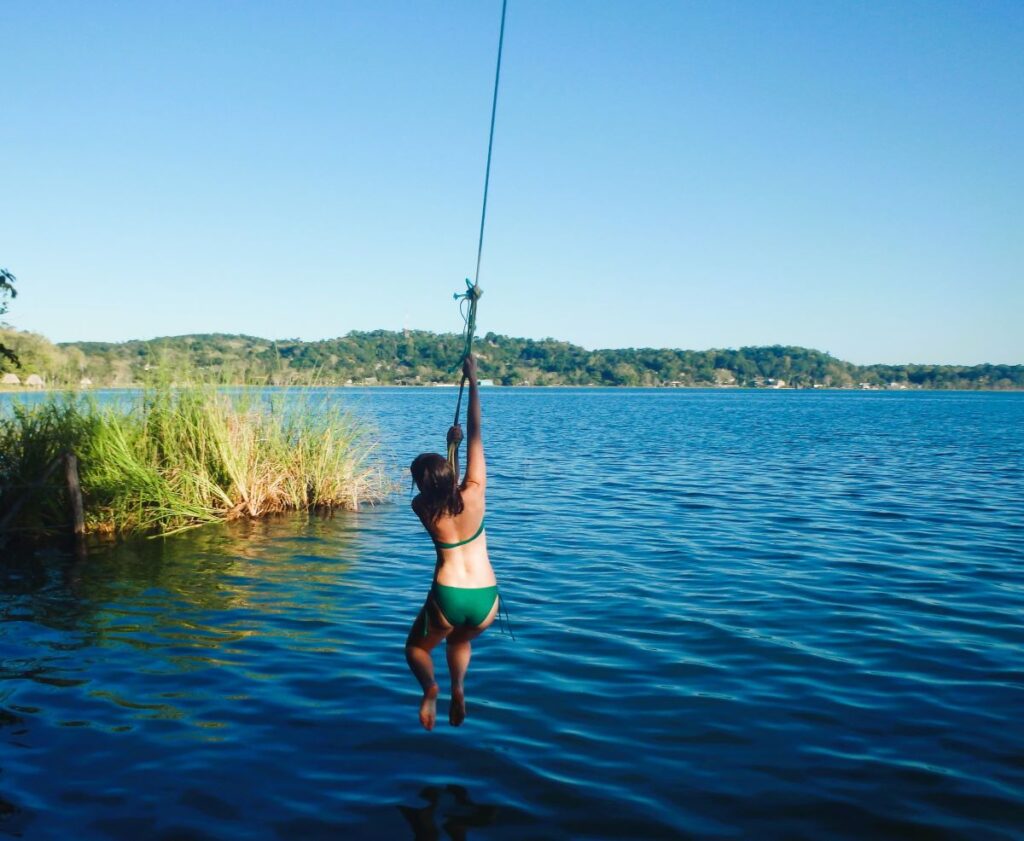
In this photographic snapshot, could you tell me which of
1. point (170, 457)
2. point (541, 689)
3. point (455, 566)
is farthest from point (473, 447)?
point (170, 457)

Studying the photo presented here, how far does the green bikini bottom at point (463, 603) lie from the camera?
5.84 meters

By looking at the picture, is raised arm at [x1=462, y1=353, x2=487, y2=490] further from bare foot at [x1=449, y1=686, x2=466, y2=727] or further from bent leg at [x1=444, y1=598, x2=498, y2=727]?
bare foot at [x1=449, y1=686, x2=466, y2=727]

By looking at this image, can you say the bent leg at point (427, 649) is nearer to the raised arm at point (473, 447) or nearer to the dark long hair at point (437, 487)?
the dark long hair at point (437, 487)

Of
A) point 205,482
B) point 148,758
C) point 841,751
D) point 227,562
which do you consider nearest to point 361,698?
point 148,758

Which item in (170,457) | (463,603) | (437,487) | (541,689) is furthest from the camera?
(170,457)

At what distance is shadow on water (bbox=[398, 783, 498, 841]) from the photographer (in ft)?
17.6

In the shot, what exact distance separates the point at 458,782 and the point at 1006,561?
10.7 metres

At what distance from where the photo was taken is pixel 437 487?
5.71m

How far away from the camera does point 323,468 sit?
17.6 metres

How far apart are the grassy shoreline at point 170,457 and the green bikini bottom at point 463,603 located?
1028 cm

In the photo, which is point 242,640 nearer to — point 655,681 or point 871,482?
point 655,681

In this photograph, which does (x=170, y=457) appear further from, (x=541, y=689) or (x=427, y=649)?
(x=427, y=649)

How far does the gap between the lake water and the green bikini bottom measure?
1.14 metres

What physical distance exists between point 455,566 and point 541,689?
259 centimetres
